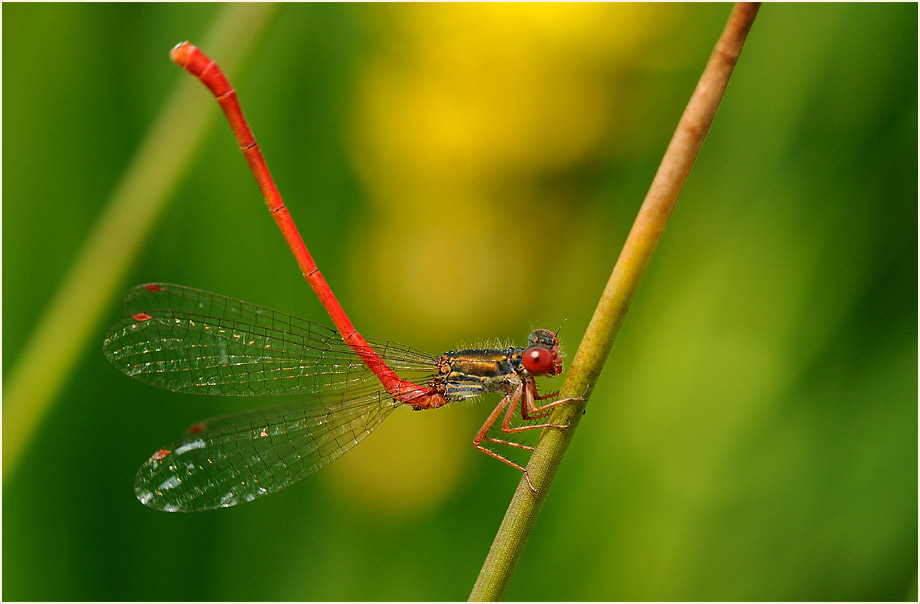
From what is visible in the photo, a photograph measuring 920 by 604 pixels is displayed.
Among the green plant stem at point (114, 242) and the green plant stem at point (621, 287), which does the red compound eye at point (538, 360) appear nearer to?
the green plant stem at point (621, 287)

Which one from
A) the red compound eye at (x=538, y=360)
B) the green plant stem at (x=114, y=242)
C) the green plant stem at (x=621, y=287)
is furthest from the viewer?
the green plant stem at (x=114, y=242)

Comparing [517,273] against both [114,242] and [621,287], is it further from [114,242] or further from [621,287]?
[621,287]

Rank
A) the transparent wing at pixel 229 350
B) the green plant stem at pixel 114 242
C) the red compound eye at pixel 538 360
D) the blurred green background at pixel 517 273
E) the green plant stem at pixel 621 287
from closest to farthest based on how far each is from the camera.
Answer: the green plant stem at pixel 621 287 → the red compound eye at pixel 538 360 → the green plant stem at pixel 114 242 → the transparent wing at pixel 229 350 → the blurred green background at pixel 517 273

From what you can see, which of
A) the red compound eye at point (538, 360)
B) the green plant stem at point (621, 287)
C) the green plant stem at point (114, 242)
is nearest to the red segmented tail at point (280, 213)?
the green plant stem at point (114, 242)

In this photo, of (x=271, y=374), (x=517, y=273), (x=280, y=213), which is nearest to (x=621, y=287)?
(x=280, y=213)

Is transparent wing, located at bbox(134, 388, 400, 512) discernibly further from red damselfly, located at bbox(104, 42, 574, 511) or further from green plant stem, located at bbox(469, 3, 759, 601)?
green plant stem, located at bbox(469, 3, 759, 601)

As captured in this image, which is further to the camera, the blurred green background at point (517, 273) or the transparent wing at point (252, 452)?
the blurred green background at point (517, 273)
